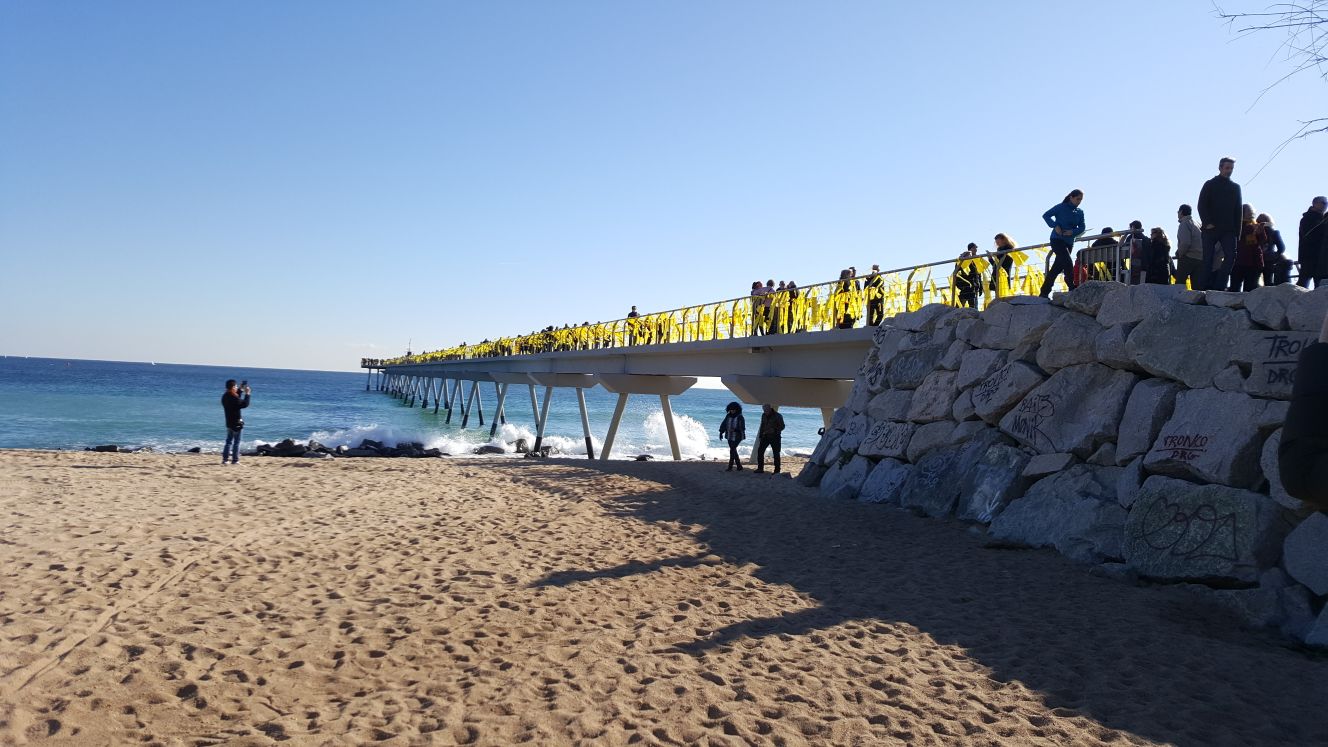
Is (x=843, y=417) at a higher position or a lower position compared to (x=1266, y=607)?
higher

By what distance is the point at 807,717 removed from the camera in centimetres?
518

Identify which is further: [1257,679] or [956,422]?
[956,422]

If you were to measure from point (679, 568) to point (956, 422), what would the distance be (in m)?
5.22

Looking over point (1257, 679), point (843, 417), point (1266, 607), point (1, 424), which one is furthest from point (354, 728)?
point (1, 424)

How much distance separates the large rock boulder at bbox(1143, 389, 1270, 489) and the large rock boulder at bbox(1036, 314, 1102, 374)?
1572 mm

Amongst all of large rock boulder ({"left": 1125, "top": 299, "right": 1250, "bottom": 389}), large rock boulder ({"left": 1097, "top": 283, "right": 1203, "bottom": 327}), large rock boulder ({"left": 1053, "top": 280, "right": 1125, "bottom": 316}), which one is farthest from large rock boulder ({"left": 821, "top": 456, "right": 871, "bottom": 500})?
large rock boulder ({"left": 1125, "top": 299, "right": 1250, "bottom": 389})

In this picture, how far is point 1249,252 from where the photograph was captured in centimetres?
1027

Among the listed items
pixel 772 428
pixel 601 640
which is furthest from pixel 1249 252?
pixel 772 428

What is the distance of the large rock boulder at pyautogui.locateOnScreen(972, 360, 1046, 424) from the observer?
11.0m

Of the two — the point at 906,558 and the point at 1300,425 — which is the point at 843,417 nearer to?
the point at 906,558

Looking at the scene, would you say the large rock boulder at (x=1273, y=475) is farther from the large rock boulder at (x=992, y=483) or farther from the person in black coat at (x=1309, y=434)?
the person in black coat at (x=1309, y=434)

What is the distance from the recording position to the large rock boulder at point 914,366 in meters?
13.5

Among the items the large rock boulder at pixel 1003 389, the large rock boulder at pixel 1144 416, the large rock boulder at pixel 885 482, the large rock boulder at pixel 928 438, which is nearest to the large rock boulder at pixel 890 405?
the large rock boulder at pixel 928 438

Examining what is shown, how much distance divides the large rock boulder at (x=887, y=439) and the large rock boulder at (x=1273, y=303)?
5142 mm
